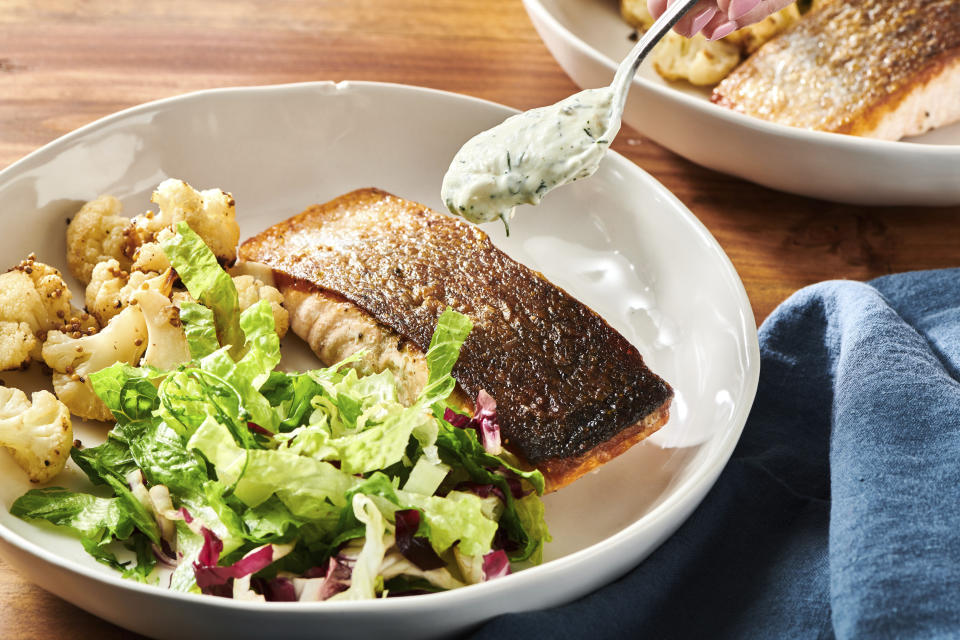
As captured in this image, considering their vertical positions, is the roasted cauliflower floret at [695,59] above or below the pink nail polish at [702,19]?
below

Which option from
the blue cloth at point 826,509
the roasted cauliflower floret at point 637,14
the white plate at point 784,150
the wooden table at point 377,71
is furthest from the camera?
the roasted cauliflower floret at point 637,14

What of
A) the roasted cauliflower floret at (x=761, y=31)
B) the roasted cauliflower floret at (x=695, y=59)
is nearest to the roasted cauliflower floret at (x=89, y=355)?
the roasted cauliflower floret at (x=695, y=59)

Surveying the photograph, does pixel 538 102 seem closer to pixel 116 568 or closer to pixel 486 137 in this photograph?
pixel 486 137

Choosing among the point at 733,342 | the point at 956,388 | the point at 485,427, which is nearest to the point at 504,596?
the point at 485,427

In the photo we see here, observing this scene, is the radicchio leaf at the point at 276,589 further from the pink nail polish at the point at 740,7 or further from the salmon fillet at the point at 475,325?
the pink nail polish at the point at 740,7

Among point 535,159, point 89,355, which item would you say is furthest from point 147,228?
point 535,159
